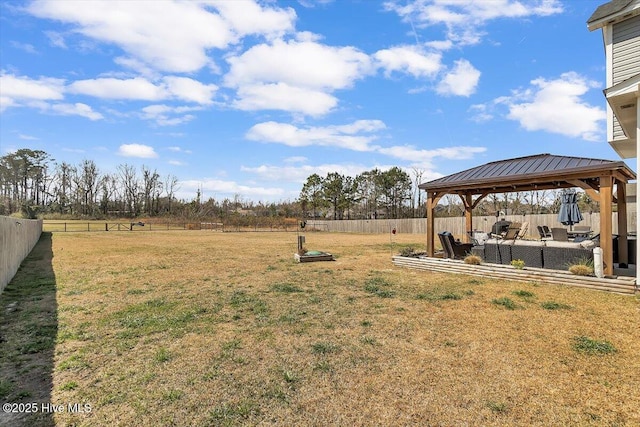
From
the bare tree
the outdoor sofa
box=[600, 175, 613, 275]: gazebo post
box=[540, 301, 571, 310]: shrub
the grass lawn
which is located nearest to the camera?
the grass lawn

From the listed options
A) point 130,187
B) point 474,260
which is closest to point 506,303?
point 474,260

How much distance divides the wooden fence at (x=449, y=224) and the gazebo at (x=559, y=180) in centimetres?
963

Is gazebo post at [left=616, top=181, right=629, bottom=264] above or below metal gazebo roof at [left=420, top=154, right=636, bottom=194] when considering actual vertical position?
below

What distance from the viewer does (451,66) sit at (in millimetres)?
12570

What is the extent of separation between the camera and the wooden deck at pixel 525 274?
6469 millimetres

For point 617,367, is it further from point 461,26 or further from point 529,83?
point 529,83

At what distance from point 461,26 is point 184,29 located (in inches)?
314

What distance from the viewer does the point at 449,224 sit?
2873 cm

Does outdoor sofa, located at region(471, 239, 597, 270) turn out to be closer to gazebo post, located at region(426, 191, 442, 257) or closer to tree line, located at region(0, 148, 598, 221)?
gazebo post, located at region(426, 191, 442, 257)

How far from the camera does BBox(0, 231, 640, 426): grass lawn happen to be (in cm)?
A: 266

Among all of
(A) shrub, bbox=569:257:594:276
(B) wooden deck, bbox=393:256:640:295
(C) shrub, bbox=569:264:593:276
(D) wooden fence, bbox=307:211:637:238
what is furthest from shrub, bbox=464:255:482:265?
(D) wooden fence, bbox=307:211:637:238

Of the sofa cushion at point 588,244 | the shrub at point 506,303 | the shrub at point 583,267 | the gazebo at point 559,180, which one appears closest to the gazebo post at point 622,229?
the gazebo at point 559,180

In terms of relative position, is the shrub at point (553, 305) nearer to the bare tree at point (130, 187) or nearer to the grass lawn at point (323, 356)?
the grass lawn at point (323, 356)

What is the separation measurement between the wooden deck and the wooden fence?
12371 mm
